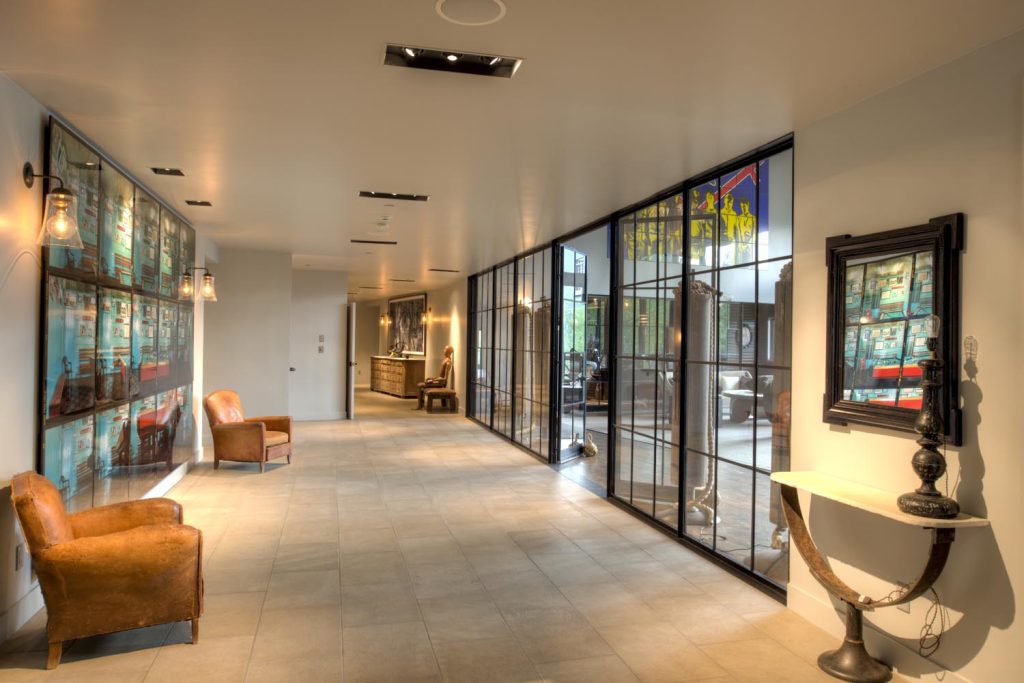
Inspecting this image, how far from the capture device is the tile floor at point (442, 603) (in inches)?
122

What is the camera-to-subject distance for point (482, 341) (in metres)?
12.4

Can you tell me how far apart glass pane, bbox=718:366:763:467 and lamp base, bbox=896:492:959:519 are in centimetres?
180

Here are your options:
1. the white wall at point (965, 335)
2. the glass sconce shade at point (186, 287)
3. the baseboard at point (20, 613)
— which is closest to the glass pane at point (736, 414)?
the white wall at point (965, 335)

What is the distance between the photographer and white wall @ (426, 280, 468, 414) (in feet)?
45.2

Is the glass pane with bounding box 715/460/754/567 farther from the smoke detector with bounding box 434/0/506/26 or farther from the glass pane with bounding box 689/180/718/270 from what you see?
the smoke detector with bounding box 434/0/506/26

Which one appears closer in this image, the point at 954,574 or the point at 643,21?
the point at 643,21

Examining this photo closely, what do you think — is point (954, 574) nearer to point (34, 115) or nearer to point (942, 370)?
point (942, 370)

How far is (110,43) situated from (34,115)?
1.08 m

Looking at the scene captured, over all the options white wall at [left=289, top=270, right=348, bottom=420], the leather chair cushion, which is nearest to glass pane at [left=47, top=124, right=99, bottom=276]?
the leather chair cushion

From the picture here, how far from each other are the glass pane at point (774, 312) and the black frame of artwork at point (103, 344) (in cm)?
415

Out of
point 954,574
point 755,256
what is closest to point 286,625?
point 954,574

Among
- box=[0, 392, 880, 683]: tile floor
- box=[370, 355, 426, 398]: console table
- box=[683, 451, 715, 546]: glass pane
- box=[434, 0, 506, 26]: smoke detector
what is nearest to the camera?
box=[434, 0, 506, 26]: smoke detector

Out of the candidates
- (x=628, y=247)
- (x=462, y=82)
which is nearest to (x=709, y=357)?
(x=628, y=247)

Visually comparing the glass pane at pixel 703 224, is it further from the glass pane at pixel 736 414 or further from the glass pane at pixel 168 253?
the glass pane at pixel 168 253
